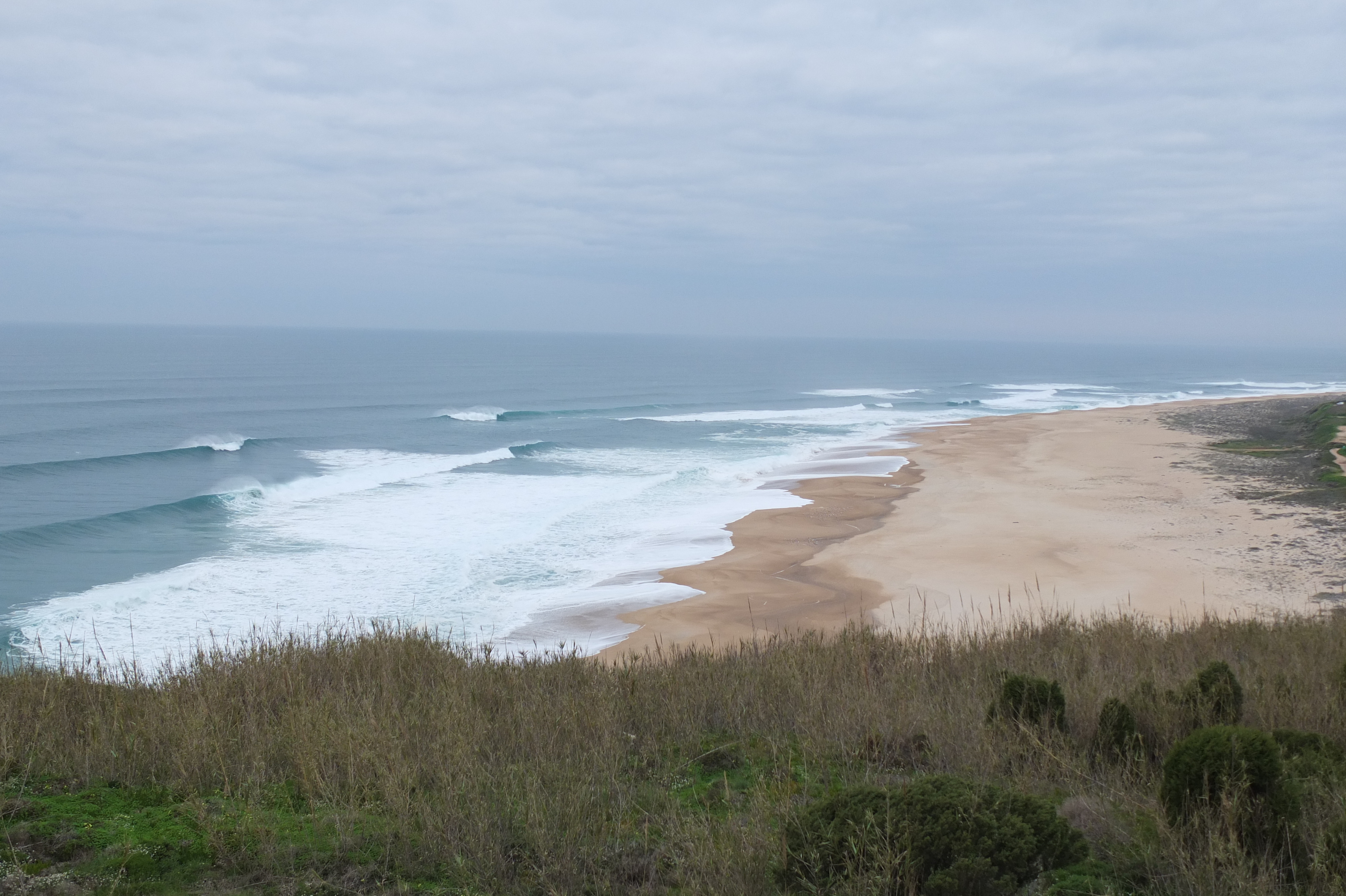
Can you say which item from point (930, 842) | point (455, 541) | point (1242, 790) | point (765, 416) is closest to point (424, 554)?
point (455, 541)

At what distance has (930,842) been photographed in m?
3.55

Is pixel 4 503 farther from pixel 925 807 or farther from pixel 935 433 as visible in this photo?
pixel 935 433

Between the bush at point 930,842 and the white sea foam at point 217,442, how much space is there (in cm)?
3661

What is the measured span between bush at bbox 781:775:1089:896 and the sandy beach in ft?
16.7

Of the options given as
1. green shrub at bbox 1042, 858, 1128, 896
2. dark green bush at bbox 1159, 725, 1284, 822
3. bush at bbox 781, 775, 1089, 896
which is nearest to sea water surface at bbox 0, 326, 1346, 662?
bush at bbox 781, 775, 1089, 896

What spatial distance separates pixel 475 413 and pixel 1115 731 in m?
49.5

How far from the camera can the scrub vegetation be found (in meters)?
3.64

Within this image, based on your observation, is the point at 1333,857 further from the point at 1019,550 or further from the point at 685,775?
the point at 1019,550

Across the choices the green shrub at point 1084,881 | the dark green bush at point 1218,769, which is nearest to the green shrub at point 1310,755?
the dark green bush at point 1218,769

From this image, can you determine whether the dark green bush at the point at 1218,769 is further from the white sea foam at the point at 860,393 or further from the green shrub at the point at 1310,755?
the white sea foam at the point at 860,393

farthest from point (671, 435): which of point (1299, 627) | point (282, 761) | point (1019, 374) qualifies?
point (1019, 374)

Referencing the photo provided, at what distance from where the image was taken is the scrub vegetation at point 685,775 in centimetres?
364

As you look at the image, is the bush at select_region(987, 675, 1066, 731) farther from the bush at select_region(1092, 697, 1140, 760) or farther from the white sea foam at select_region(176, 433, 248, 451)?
the white sea foam at select_region(176, 433, 248, 451)

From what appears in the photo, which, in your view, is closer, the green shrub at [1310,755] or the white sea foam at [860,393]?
the green shrub at [1310,755]
